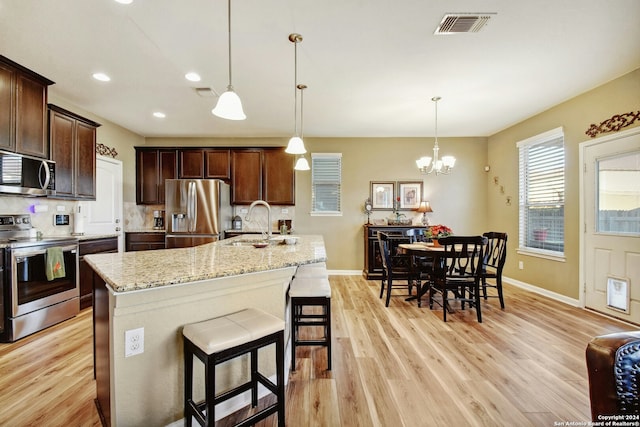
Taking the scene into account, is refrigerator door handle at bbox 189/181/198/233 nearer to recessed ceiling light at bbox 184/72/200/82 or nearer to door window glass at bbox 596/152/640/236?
recessed ceiling light at bbox 184/72/200/82

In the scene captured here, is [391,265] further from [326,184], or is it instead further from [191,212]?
[191,212]

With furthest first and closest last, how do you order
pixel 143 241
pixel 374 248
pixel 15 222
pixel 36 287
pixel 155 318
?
pixel 374 248, pixel 143 241, pixel 15 222, pixel 36 287, pixel 155 318

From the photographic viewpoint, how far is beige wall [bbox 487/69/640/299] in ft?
9.97

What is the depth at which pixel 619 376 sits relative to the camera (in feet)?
2.54

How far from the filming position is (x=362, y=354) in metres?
2.28

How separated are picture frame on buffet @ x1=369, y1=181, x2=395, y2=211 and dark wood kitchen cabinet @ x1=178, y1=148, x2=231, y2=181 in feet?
9.11

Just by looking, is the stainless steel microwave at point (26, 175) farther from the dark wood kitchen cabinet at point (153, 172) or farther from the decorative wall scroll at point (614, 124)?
the decorative wall scroll at point (614, 124)

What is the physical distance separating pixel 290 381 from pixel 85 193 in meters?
3.65

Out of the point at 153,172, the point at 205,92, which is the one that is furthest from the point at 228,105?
the point at 153,172

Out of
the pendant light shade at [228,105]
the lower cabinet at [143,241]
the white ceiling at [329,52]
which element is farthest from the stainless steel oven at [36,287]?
the pendant light shade at [228,105]

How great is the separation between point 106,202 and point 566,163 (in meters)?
6.80

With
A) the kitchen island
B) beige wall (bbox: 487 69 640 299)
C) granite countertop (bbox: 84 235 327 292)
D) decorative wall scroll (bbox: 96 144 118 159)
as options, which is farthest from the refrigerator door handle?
beige wall (bbox: 487 69 640 299)

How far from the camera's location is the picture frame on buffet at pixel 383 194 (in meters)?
5.24

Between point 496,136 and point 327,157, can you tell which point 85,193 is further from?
point 496,136
